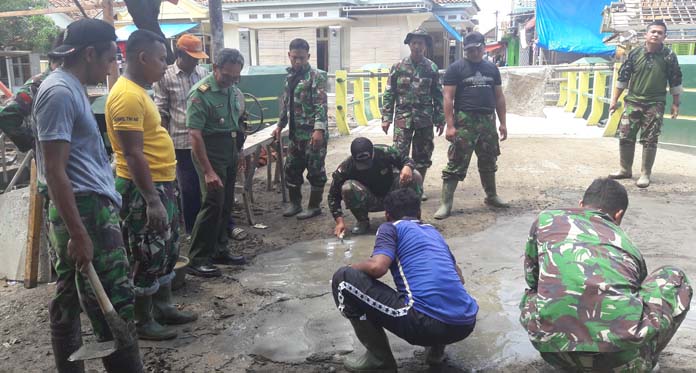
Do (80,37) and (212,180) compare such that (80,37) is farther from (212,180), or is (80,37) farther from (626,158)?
(626,158)

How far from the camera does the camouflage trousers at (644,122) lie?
659cm

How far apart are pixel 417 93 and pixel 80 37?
4.16 metres

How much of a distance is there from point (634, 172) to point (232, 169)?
5.44 metres

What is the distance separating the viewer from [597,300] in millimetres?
2180

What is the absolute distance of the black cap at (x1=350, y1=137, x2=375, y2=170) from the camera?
4840mm

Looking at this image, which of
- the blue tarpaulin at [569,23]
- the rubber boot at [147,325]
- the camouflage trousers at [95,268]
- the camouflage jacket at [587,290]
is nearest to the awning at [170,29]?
the blue tarpaulin at [569,23]

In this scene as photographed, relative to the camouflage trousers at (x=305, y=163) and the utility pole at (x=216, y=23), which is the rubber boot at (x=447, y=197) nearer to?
the camouflage trousers at (x=305, y=163)

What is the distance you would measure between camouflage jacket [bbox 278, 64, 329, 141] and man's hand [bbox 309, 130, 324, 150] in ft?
0.17

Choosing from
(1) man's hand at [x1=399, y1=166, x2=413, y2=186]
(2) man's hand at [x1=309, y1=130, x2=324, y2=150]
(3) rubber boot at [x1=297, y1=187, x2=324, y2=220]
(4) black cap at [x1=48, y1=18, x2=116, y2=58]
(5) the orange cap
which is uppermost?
(5) the orange cap

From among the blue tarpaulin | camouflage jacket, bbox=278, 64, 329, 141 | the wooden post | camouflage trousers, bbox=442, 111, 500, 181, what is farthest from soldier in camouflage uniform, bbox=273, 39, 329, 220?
the blue tarpaulin

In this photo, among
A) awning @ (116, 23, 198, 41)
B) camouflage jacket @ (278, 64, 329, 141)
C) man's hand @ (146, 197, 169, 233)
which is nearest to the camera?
man's hand @ (146, 197, 169, 233)

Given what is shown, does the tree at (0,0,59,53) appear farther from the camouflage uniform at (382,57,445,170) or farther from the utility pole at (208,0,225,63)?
the camouflage uniform at (382,57,445,170)

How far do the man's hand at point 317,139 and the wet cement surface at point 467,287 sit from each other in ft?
3.54

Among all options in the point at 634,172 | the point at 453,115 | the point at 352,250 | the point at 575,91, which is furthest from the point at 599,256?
the point at 575,91
